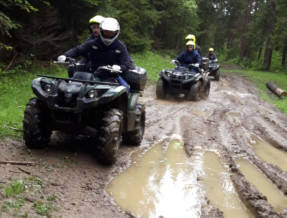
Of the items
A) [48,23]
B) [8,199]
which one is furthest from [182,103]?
[8,199]

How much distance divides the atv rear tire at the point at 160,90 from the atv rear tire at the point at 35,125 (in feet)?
23.7

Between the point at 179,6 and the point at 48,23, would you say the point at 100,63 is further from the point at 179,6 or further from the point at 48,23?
the point at 179,6

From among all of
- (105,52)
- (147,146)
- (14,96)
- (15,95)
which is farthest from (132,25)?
(105,52)

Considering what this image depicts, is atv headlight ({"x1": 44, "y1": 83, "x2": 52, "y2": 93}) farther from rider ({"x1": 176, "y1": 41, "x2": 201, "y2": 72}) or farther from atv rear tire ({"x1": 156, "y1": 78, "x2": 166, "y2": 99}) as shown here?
rider ({"x1": 176, "y1": 41, "x2": 201, "y2": 72})

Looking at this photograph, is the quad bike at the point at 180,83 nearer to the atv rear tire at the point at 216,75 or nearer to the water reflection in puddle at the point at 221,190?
the water reflection in puddle at the point at 221,190

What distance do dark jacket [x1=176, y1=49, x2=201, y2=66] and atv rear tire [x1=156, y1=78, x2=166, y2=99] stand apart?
4.49 ft

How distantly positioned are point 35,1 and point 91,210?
10208 millimetres

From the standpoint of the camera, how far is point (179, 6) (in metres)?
27.7

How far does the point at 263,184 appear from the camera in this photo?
17.5 feet

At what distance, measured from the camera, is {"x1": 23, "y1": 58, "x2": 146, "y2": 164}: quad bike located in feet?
16.1

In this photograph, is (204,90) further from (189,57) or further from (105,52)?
(105,52)

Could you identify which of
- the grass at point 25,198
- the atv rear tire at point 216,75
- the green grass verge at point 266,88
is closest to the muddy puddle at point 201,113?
the green grass verge at point 266,88

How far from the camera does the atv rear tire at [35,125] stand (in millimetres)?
5020

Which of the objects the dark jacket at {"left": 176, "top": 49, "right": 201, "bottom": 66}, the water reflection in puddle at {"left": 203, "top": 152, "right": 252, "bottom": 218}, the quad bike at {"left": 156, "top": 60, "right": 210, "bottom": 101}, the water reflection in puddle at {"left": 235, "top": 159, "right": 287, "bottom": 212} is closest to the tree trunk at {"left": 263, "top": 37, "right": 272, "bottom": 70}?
the dark jacket at {"left": 176, "top": 49, "right": 201, "bottom": 66}
